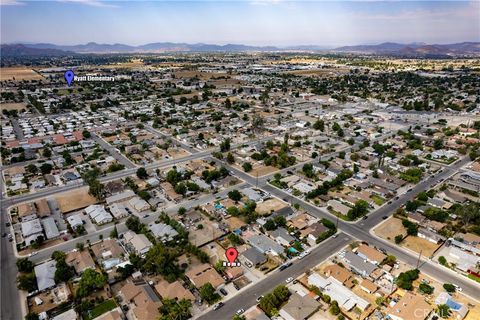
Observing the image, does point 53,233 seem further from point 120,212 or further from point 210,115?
point 210,115

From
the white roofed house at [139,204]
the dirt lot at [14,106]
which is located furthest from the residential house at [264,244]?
the dirt lot at [14,106]

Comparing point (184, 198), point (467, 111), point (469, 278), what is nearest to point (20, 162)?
point (184, 198)

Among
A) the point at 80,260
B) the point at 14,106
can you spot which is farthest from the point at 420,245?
the point at 14,106

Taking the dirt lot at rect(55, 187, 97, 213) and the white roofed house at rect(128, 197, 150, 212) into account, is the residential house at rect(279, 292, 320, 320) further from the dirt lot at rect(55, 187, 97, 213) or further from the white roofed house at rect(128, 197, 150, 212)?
the dirt lot at rect(55, 187, 97, 213)

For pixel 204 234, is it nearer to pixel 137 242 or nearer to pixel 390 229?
pixel 137 242

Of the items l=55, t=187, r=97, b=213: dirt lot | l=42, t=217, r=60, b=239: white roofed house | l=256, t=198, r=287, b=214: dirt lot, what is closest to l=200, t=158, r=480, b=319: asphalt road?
l=256, t=198, r=287, b=214: dirt lot

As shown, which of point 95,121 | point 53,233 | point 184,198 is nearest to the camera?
point 53,233
